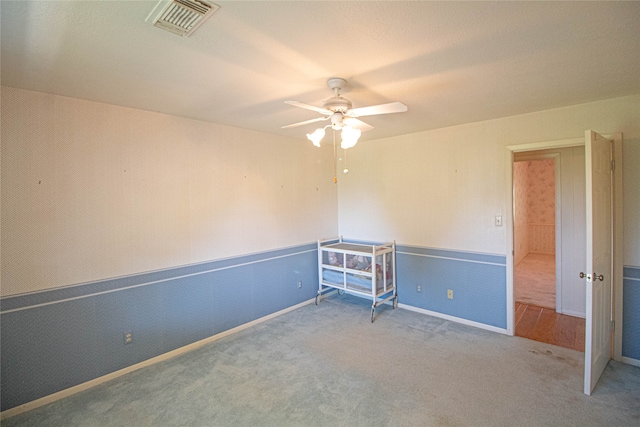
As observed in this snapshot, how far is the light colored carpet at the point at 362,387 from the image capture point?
2.16 m

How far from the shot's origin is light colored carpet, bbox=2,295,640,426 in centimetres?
216

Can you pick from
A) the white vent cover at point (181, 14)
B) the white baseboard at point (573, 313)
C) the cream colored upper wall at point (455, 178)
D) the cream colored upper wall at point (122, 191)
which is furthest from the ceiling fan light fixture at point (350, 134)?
the white baseboard at point (573, 313)

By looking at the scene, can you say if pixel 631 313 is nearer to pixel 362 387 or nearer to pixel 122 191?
pixel 362 387

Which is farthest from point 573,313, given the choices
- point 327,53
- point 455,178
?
point 327,53

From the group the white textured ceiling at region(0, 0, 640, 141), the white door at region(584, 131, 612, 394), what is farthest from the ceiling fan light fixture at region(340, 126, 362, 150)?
the white door at region(584, 131, 612, 394)

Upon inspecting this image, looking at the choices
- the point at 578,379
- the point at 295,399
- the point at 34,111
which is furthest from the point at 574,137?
the point at 34,111

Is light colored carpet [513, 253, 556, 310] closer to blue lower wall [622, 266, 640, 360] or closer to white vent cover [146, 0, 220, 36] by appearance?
blue lower wall [622, 266, 640, 360]

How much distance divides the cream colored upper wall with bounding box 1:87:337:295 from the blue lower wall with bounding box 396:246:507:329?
75.7 inches

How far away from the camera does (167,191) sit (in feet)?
10.1

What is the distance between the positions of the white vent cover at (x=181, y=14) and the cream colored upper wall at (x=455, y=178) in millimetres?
3090

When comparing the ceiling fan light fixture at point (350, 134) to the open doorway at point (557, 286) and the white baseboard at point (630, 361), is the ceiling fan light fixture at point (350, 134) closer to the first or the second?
the open doorway at point (557, 286)

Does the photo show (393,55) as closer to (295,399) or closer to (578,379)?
(295,399)

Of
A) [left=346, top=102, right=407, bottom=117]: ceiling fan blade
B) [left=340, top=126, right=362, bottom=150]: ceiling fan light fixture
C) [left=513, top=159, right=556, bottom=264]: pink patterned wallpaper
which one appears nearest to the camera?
[left=346, top=102, right=407, bottom=117]: ceiling fan blade

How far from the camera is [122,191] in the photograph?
9.17 ft
